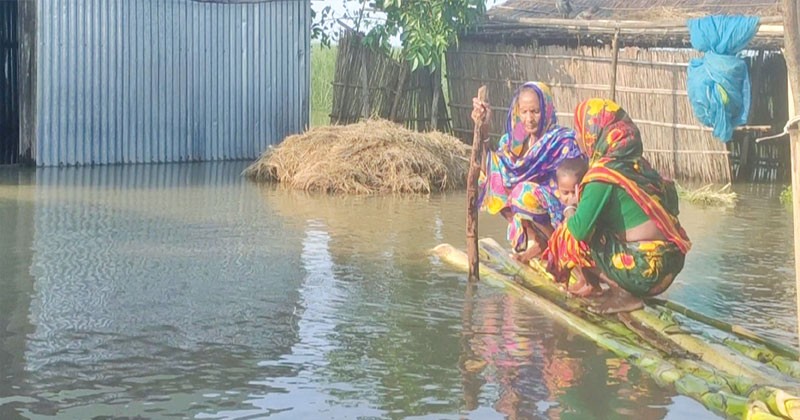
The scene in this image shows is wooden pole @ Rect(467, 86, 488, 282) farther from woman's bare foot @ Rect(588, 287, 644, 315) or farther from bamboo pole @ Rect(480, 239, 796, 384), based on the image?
woman's bare foot @ Rect(588, 287, 644, 315)

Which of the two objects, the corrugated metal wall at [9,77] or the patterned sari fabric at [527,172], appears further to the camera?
the corrugated metal wall at [9,77]

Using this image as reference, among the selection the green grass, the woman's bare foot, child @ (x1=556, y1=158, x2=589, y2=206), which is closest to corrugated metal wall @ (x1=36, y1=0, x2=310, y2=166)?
the green grass

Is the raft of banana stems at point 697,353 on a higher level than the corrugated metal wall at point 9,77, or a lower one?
lower

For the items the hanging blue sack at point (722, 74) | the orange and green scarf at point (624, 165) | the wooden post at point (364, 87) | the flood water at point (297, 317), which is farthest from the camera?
the wooden post at point (364, 87)

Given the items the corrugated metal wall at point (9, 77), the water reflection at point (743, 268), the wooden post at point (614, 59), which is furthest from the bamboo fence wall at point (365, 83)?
the water reflection at point (743, 268)

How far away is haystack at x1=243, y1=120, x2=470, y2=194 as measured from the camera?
14312mm

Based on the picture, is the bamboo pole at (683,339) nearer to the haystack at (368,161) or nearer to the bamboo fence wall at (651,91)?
the haystack at (368,161)

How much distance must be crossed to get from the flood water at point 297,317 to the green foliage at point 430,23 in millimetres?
6086

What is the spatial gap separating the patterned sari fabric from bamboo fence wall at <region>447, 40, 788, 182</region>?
7841 mm

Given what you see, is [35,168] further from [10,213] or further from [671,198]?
[671,198]

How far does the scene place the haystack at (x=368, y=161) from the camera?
14312 millimetres

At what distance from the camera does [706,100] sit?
13.9 metres

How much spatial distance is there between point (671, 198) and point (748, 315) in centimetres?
120

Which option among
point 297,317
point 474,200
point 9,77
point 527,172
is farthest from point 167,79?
point 297,317
